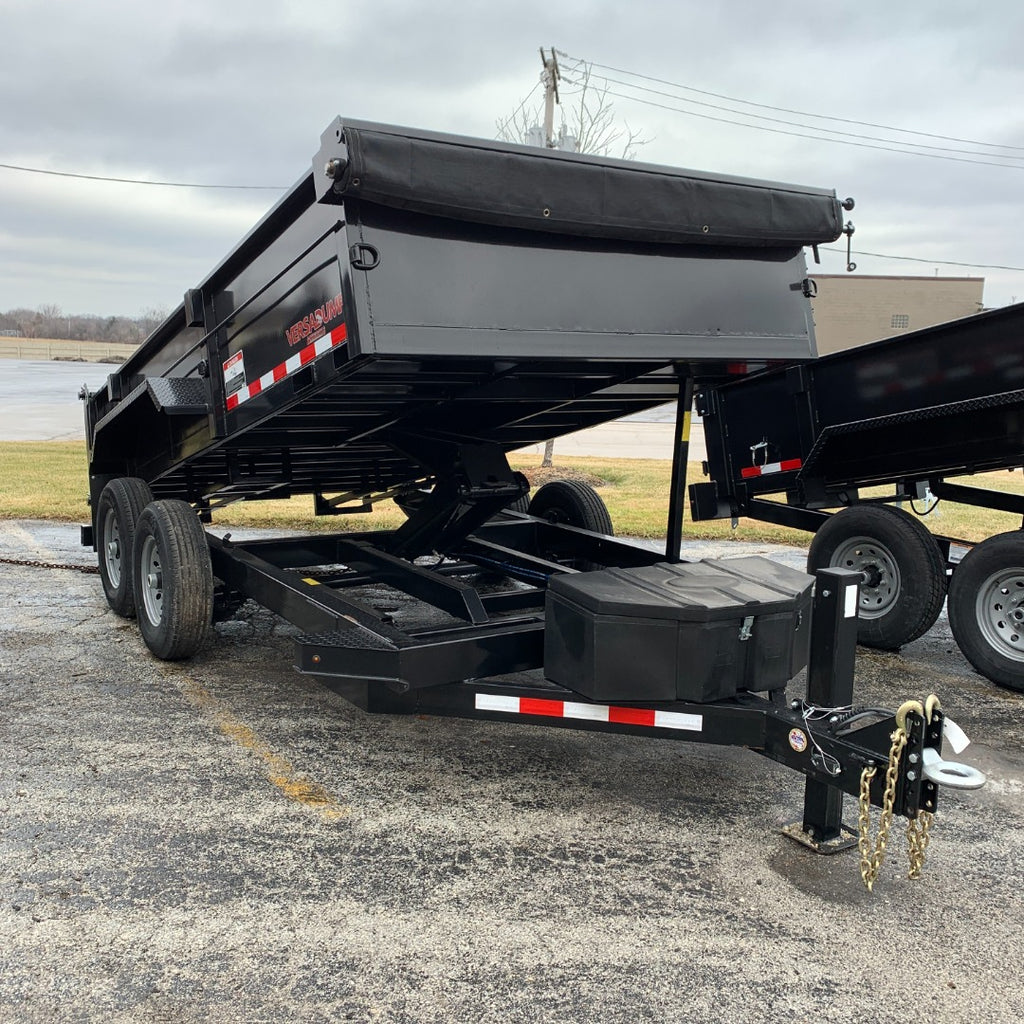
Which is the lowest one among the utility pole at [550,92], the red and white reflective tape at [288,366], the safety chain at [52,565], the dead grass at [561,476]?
the safety chain at [52,565]

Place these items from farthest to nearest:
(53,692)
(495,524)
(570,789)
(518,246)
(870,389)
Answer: (495,524), (870,389), (53,692), (570,789), (518,246)

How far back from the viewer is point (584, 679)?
133 inches

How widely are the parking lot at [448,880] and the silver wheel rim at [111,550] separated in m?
1.61

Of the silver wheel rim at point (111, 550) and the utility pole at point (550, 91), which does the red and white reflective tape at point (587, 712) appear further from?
the utility pole at point (550, 91)

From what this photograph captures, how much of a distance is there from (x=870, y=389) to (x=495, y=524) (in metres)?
2.33

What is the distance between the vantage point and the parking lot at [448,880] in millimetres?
2480

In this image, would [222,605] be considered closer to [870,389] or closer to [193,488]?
[193,488]

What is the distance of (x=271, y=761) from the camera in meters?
3.96

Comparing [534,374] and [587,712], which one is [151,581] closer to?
[534,374]

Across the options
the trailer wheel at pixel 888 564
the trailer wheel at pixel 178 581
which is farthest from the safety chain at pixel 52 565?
the trailer wheel at pixel 888 564

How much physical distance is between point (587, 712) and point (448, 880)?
748mm

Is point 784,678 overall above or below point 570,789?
above

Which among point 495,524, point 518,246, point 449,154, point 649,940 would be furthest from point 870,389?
point 649,940

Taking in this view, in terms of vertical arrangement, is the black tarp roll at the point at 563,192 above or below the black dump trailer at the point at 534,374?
above
